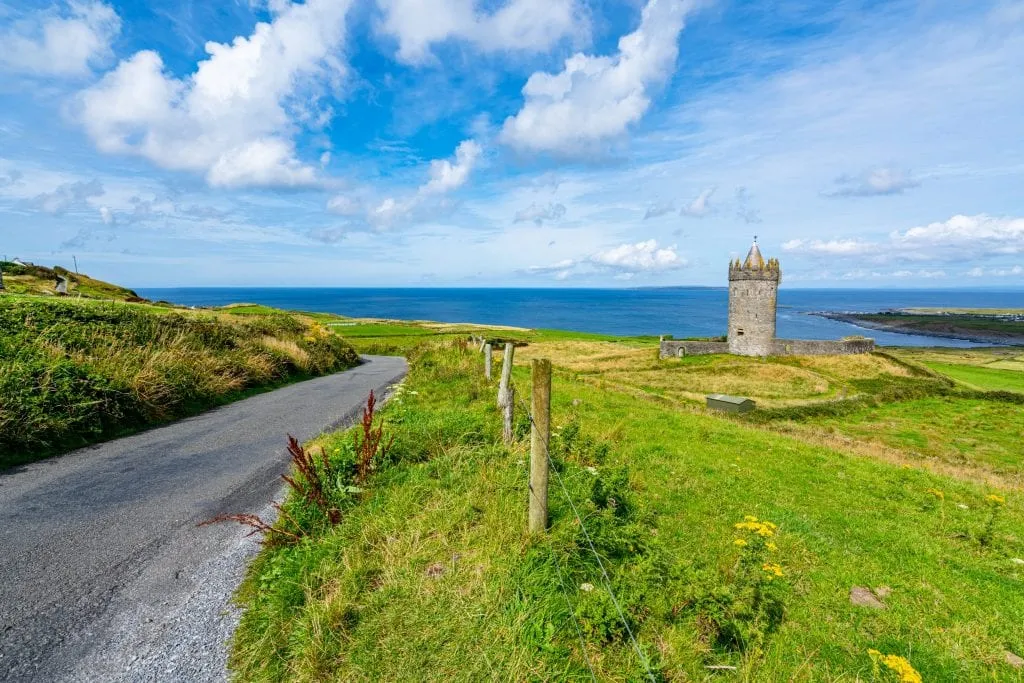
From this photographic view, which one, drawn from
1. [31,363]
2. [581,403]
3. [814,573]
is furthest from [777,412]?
[31,363]

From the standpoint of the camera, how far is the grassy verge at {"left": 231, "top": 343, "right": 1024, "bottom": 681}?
412 centimetres

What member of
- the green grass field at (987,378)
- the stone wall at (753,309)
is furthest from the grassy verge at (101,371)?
the green grass field at (987,378)

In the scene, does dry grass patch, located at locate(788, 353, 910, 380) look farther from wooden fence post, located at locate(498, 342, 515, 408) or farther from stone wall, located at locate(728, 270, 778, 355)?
wooden fence post, located at locate(498, 342, 515, 408)


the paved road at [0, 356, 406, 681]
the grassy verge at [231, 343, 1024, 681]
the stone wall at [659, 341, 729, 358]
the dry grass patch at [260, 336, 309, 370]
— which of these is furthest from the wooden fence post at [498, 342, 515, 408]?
the stone wall at [659, 341, 729, 358]

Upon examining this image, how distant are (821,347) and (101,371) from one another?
5188cm

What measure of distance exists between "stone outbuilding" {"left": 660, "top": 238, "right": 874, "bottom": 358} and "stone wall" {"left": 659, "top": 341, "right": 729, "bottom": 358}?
7.78 ft

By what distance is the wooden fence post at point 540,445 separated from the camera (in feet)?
17.2

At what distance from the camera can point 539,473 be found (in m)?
5.38

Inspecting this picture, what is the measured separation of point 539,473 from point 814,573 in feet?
15.1

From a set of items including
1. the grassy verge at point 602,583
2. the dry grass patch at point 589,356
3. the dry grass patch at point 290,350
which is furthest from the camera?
the dry grass patch at point 589,356

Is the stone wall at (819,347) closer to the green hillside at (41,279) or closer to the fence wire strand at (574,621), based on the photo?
the fence wire strand at (574,621)

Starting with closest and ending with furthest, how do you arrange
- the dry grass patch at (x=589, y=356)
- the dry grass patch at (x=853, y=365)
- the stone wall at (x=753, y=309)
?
the dry grass patch at (x=853, y=365) < the stone wall at (x=753, y=309) < the dry grass patch at (x=589, y=356)

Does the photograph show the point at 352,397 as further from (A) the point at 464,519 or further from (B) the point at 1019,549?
(B) the point at 1019,549

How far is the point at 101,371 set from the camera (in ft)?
37.4
